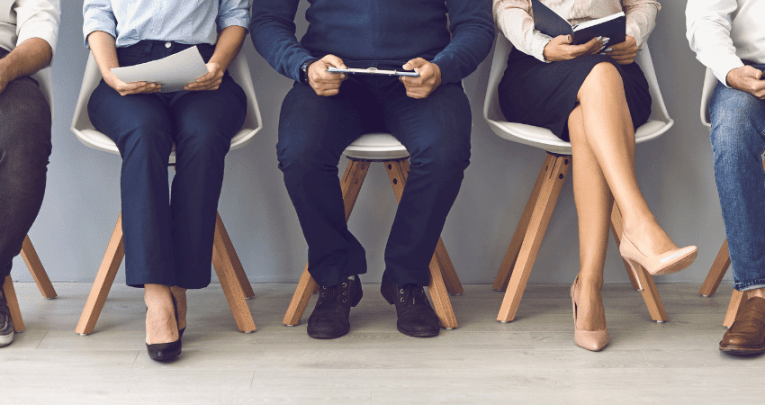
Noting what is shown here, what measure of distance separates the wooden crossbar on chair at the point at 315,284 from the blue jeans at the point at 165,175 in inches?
10.4

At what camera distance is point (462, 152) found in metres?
1.64

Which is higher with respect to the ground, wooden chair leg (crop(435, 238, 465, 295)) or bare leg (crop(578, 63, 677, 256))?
bare leg (crop(578, 63, 677, 256))

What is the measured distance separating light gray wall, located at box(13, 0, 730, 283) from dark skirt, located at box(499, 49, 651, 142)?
29cm

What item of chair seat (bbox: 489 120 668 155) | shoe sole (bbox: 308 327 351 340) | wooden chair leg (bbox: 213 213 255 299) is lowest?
wooden chair leg (bbox: 213 213 255 299)

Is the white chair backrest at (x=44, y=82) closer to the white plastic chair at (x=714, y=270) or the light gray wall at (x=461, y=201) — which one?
the light gray wall at (x=461, y=201)

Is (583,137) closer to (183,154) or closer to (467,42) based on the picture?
(467,42)

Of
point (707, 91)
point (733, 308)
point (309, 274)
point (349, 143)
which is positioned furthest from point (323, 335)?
point (707, 91)

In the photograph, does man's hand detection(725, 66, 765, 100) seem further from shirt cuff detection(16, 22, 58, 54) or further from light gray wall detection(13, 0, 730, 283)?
shirt cuff detection(16, 22, 58, 54)

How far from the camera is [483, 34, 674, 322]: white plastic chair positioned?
175cm

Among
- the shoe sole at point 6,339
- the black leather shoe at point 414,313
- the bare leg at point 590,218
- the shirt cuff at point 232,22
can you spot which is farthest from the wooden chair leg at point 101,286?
the bare leg at point 590,218

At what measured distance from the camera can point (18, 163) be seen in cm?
161

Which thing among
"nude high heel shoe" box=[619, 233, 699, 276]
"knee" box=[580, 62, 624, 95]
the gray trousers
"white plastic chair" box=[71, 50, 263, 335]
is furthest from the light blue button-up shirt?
"nude high heel shoe" box=[619, 233, 699, 276]

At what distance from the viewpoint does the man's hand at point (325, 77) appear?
5.33 ft

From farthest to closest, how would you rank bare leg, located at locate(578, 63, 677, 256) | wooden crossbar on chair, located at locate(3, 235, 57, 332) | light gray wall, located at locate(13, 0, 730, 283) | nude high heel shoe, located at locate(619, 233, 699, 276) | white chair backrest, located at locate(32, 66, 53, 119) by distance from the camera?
light gray wall, located at locate(13, 0, 730, 283) → wooden crossbar on chair, located at locate(3, 235, 57, 332) → white chair backrest, located at locate(32, 66, 53, 119) → bare leg, located at locate(578, 63, 677, 256) → nude high heel shoe, located at locate(619, 233, 699, 276)
